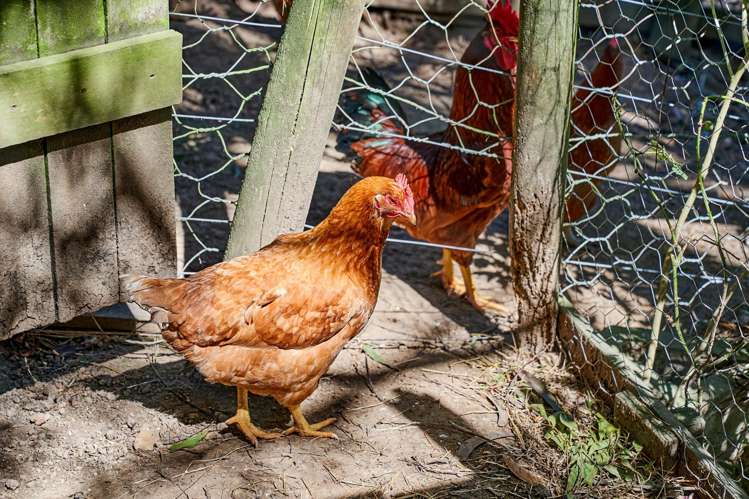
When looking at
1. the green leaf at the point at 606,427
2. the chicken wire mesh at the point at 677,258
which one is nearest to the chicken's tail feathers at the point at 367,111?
the chicken wire mesh at the point at 677,258

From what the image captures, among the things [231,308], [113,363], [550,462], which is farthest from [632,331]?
[113,363]

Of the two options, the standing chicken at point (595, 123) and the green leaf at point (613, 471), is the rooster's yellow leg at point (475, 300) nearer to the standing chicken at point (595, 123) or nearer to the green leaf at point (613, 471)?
the standing chicken at point (595, 123)

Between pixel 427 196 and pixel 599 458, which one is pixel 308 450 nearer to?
pixel 599 458

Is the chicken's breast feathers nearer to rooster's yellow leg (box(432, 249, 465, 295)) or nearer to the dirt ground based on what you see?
the dirt ground

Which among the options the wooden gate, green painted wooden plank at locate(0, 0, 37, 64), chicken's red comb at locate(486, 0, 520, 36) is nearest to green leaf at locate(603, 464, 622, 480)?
the wooden gate

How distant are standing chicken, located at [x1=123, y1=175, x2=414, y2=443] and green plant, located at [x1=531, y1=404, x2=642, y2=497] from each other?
2.94 feet

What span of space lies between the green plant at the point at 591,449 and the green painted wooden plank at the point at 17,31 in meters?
2.22

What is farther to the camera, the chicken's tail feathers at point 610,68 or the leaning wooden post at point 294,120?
the chicken's tail feathers at point 610,68

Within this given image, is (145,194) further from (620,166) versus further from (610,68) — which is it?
(620,166)

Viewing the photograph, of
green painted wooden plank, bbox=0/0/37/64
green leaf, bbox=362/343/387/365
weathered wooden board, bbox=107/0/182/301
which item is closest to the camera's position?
green painted wooden plank, bbox=0/0/37/64

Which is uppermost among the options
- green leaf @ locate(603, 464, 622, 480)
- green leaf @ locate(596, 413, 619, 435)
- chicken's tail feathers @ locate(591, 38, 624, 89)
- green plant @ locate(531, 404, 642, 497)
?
chicken's tail feathers @ locate(591, 38, 624, 89)

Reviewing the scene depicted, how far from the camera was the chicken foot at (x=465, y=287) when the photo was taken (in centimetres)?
392

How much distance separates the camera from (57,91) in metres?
2.31

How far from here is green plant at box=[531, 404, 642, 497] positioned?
279 cm
